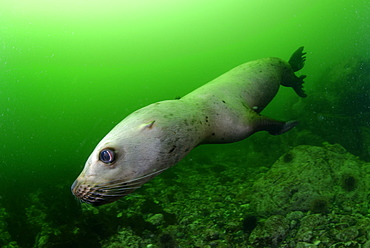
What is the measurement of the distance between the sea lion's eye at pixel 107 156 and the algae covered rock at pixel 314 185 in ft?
8.22

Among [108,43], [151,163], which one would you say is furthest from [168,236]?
[108,43]

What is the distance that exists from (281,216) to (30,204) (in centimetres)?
567

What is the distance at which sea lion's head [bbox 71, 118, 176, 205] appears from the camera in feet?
5.69

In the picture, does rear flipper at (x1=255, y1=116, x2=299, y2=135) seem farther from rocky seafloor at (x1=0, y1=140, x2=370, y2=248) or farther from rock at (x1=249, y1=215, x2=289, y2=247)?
rock at (x1=249, y1=215, x2=289, y2=247)

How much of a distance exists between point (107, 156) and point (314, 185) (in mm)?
3133

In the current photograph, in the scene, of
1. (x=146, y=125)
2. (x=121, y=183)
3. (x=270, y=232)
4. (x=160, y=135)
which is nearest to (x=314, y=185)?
(x=270, y=232)

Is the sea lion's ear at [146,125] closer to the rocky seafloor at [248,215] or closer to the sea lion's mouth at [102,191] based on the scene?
the sea lion's mouth at [102,191]

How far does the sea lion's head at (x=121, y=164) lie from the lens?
68.2 inches

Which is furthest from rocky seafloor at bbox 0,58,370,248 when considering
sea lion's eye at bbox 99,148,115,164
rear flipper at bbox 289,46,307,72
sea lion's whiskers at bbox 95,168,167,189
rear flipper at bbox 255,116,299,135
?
rear flipper at bbox 289,46,307,72

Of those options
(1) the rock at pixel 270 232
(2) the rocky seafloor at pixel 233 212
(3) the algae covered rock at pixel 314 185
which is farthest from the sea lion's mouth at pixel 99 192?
(3) the algae covered rock at pixel 314 185

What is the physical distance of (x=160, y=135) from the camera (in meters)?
1.96

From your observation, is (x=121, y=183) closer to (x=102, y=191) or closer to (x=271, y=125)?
(x=102, y=191)

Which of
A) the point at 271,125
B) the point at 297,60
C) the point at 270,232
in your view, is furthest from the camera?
the point at 297,60

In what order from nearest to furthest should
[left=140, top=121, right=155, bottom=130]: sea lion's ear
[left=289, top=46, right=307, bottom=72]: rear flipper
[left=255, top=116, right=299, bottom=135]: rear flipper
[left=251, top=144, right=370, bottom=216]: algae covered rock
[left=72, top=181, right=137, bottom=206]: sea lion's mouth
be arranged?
[left=72, top=181, right=137, bottom=206]: sea lion's mouth, [left=140, top=121, right=155, bottom=130]: sea lion's ear, [left=255, top=116, right=299, bottom=135]: rear flipper, [left=251, top=144, right=370, bottom=216]: algae covered rock, [left=289, top=46, right=307, bottom=72]: rear flipper
